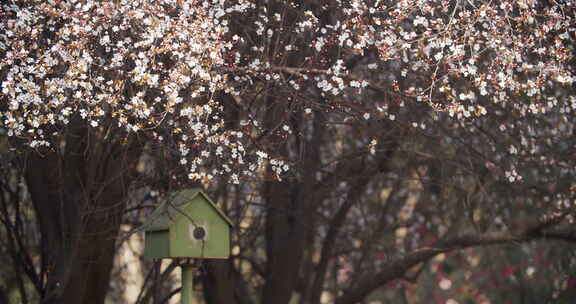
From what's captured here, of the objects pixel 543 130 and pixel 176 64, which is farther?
pixel 543 130

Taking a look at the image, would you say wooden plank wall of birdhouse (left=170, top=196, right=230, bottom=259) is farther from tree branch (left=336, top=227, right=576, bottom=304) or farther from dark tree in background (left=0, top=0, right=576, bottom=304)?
tree branch (left=336, top=227, right=576, bottom=304)

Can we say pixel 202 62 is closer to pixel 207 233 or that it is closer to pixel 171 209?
pixel 171 209

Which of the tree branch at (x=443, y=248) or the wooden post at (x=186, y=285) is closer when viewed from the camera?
the wooden post at (x=186, y=285)

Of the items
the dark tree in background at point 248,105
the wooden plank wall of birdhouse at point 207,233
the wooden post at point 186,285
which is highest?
the dark tree in background at point 248,105

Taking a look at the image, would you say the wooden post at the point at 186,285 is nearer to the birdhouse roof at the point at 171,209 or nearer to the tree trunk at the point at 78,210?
the birdhouse roof at the point at 171,209

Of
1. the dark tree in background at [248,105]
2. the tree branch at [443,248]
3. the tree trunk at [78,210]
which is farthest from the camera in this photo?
the tree branch at [443,248]

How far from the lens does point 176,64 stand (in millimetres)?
5328

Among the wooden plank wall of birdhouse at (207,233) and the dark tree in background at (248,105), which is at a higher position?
the dark tree in background at (248,105)

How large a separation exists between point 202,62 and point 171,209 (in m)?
0.98

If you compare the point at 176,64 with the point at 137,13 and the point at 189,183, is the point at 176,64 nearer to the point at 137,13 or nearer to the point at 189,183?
the point at 137,13

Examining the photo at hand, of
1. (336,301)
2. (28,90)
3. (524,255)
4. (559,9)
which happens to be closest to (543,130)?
(559,9)

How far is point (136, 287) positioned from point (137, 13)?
6.47m

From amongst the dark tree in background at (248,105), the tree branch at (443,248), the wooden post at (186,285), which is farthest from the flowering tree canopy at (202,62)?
the tree branch at (443,248)

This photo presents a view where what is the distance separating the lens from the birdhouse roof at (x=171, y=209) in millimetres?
5277
